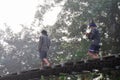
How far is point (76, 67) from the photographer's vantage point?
1020 cm

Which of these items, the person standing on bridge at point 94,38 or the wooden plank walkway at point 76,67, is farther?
the person standing on bridge at point 94,38

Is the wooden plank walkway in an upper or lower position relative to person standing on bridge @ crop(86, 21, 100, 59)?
lower

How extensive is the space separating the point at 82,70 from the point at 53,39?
16.6 meters

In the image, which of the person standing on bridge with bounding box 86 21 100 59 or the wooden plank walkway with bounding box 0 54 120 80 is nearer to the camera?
the wooden plank walkway with bounding box 0 54 120 80

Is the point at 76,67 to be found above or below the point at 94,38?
below

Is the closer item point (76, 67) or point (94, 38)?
point (76, 67)

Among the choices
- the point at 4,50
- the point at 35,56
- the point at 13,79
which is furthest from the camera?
the point at 4,50

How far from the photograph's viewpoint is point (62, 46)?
26422 millimetres

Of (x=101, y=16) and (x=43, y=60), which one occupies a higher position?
(x=101, y=16)

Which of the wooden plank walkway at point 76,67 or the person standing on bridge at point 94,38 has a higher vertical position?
the person standing on bridge at point 94,38

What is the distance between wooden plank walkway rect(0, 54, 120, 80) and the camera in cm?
977

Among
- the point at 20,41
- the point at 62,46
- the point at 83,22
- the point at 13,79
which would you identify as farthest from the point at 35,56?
the point at 13,79

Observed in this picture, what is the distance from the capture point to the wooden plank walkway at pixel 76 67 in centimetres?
977

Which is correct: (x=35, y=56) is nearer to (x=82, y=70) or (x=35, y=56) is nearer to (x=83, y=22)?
(x=83, y=22)
